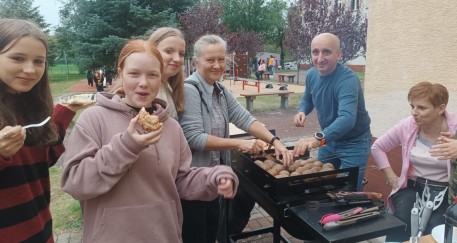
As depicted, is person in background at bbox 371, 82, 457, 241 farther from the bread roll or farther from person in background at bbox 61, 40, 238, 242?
the bread roll

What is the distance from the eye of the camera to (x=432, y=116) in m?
2.67

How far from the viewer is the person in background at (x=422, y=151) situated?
2.64 m

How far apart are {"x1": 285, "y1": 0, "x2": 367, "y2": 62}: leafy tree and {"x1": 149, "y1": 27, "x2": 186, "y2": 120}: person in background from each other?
17.4 m

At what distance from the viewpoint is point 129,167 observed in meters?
1.56

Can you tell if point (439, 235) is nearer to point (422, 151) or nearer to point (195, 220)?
point (422, 151)

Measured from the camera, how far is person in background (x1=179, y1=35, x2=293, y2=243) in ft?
8.02

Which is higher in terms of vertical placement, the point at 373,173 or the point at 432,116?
the point at 432,116

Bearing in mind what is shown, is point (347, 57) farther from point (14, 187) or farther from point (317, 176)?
point (14, 187)

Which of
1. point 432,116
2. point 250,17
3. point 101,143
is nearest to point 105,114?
point 101,143

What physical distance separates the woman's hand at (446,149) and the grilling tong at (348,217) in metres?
0.71

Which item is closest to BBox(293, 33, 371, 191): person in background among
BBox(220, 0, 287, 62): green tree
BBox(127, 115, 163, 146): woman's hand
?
BBox(127, 115, 163, 146): woman's hand

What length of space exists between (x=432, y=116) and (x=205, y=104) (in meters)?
1.79

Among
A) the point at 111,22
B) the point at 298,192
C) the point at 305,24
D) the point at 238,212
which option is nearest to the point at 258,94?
the point at 111,22

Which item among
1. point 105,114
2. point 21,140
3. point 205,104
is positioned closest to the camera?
point 21,140
